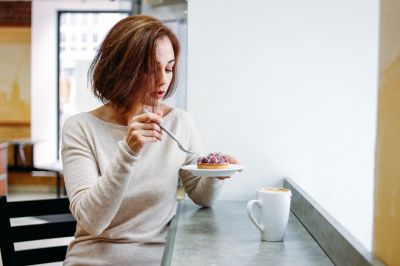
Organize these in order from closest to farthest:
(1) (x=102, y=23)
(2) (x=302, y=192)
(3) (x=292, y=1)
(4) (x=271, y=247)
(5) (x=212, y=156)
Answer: (4) (x=271, y=247) → (5) (x=212, y=156) → (2) (x=302, y=192) → (3) (x=292, y=1) → (1) (x=102, y=23)

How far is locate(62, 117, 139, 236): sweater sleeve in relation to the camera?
3.92ft

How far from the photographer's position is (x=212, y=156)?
1360 millimetres

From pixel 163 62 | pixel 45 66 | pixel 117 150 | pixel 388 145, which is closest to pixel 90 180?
pixel 117 150

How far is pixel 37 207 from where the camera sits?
5.19 feet

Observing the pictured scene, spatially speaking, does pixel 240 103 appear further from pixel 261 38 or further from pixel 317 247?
pixel 317 247

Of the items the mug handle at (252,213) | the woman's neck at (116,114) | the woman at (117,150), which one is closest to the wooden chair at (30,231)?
the woman at (117,150)

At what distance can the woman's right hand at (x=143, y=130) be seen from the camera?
1.16m

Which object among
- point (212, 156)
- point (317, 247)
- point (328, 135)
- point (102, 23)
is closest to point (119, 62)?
point (212, 156)

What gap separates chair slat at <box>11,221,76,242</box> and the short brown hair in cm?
42

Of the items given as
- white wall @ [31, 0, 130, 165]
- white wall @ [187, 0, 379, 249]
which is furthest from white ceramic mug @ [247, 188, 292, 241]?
white wall @ [31, 0, 130, 165]

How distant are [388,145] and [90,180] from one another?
715mm

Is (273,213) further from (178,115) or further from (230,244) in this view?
(178,115)

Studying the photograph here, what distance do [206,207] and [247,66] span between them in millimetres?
492

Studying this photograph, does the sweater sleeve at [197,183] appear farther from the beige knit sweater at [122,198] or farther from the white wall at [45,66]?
the white wall at [45,66]
